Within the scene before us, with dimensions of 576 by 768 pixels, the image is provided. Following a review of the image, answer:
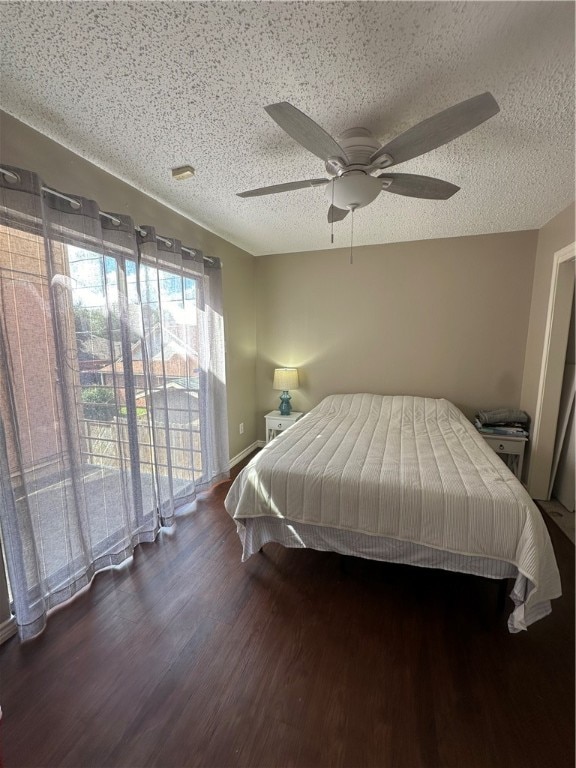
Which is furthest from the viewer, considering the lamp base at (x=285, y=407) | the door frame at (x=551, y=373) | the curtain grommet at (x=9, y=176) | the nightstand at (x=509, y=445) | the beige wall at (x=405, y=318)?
the lamp base at (x=285, y=407)

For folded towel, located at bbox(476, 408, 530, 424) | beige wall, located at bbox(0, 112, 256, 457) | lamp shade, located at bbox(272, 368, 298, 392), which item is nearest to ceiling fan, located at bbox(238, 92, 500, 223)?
beige wall, located at bbox(0, 112, 256, 457)

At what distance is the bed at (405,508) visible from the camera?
4.74 feet

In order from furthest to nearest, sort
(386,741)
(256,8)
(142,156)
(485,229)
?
(485,229) → (142,156) → (386,741) → (256,8)

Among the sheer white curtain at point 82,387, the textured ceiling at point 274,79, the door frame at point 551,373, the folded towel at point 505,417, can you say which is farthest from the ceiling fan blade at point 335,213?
the folded towel at point 505,417

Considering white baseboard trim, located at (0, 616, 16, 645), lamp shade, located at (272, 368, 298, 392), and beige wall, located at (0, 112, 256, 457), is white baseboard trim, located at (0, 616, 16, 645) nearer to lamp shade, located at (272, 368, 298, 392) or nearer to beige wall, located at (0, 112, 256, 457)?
beige wall, located at (0, 112, 256, 457)

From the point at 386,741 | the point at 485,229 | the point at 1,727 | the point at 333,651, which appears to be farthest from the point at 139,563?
the point at 485,229

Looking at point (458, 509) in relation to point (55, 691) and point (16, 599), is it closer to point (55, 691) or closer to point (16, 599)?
point (55, 691)

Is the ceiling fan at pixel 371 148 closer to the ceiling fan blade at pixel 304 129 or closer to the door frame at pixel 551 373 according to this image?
the ceiling fan blade at pixel 304 129

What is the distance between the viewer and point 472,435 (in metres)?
2.45

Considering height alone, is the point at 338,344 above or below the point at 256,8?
below

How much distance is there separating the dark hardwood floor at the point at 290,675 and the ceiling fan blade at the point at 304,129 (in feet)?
7.29

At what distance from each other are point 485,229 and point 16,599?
167 inches

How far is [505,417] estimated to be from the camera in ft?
9.68

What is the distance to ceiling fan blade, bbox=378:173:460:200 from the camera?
61.4 inches
